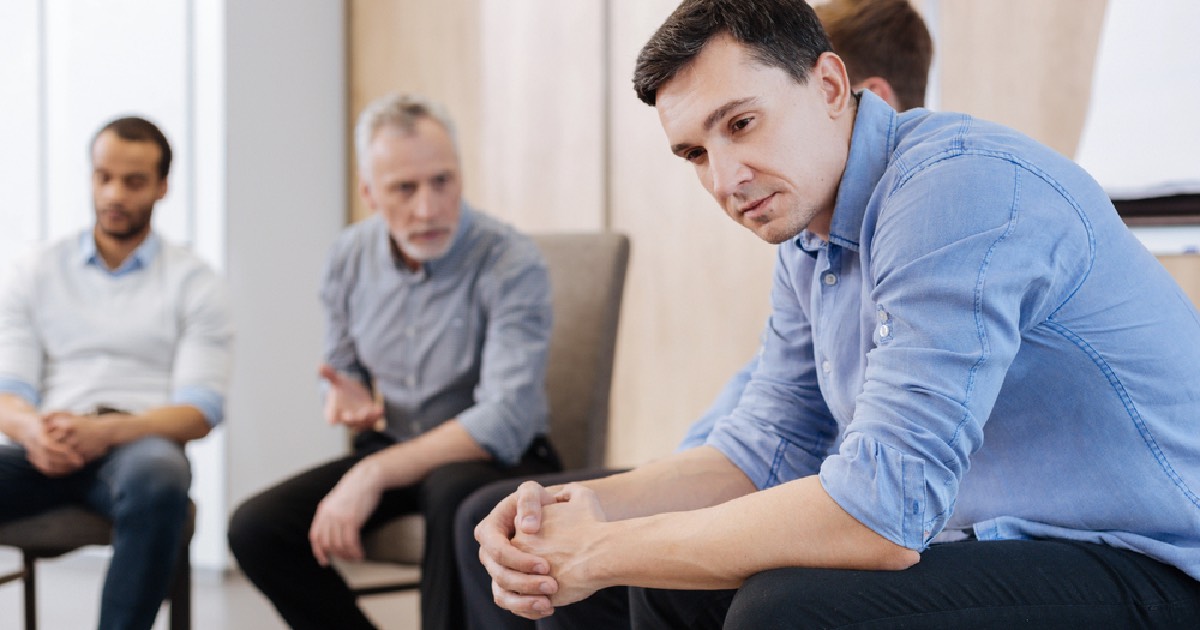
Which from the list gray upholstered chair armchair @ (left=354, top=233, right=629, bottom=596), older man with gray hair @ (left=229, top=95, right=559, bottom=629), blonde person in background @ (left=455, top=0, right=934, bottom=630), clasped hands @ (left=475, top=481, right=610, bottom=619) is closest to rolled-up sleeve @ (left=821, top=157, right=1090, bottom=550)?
clasped hands @ (left=475, top=481, right=610, bottom=619)

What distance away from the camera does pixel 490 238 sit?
6.84ft

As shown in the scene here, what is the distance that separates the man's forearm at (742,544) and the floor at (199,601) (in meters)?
1.72

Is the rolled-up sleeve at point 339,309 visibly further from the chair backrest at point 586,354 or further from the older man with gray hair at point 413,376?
the chair backrest at point 586,354

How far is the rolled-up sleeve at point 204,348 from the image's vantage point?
82.7 inches

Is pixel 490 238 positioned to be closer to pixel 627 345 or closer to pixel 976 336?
pixel 627 345

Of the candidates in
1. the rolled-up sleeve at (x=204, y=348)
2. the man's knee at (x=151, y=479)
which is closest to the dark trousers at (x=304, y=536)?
the man's knee at (x=151, y=479)

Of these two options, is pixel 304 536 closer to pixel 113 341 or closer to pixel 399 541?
pixel 399 541

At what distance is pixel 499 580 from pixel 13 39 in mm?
2978

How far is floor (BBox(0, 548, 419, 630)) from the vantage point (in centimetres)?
261

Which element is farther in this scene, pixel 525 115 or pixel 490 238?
pixel 525 115

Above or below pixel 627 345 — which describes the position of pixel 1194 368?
above

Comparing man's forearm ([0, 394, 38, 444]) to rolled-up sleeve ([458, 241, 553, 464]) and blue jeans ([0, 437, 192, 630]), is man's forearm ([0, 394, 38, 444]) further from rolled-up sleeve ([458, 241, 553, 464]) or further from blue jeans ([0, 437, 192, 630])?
rolled-up sleeve ([458, 241, 553, 464])

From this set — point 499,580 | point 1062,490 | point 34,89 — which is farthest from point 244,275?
point 1062,490

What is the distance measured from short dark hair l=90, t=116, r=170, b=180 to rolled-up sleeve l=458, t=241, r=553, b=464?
78 cm
